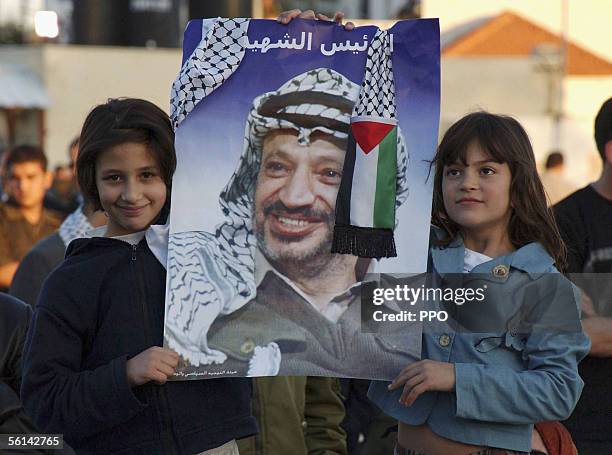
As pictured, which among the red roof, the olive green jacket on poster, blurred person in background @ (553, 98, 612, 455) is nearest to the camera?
blurred person in background @ (553, 98, 612, 455)

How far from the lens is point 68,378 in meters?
3.21

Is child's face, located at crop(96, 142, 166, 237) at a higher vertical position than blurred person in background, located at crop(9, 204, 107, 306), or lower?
higher

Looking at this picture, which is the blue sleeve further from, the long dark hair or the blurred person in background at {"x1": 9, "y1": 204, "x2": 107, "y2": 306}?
the blurred person in background at {"x1": 9, "y1": 204, "x2": 107, "y2": 306}

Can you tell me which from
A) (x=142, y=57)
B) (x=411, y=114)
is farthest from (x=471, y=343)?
(x=142, y=57)

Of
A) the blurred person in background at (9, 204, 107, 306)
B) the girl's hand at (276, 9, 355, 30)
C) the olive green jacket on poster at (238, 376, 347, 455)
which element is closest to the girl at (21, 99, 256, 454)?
the girl's hand at (276, 9, 355, 30)

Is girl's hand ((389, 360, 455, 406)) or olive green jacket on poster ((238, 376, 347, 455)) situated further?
olive green jacket on poster ((238, 376, 347, 455))

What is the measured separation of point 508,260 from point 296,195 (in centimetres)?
63

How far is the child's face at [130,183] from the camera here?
3283 millimetres

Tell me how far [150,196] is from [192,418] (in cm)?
63

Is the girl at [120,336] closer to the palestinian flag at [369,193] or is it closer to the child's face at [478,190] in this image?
the palestinian flag at [369,193]

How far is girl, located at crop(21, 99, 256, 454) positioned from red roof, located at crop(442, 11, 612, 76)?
108 ft

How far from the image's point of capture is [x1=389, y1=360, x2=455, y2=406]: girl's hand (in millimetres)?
3119

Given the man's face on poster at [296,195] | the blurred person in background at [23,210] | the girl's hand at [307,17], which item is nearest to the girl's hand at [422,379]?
the man's face on poster at [296,195]

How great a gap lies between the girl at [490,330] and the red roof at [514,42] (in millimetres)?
32823
